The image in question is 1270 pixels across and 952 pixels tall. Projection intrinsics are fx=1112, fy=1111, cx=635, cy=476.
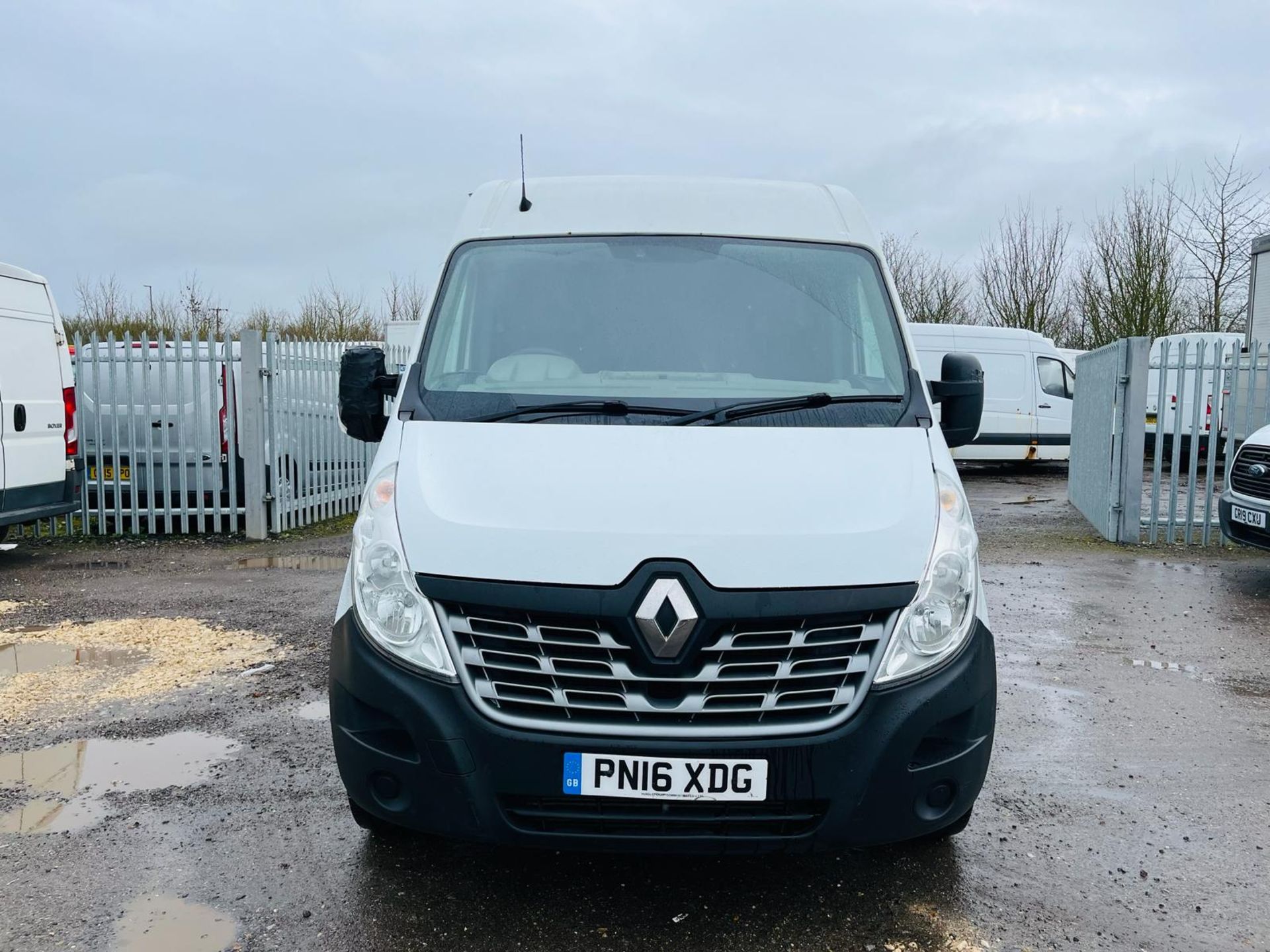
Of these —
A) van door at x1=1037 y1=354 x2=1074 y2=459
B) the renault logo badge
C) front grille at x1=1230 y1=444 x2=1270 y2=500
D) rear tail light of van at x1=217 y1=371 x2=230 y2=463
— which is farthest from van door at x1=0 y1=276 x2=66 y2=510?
van door at x1=1037 y1=354 x2=1074 y2=459

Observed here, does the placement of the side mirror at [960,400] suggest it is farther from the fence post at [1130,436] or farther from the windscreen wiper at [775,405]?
the fence post at [1130,436]

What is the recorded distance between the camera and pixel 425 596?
2.97 m

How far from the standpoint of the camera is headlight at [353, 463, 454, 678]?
2.95 m

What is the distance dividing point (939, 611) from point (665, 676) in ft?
2.55

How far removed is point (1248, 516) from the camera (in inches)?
330

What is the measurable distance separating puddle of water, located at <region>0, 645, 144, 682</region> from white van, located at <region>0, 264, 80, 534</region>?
101 inches

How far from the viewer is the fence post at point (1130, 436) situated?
1033cm

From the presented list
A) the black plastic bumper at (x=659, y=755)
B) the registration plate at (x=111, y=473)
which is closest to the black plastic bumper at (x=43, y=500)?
the registration plate at (x=111, y=473)

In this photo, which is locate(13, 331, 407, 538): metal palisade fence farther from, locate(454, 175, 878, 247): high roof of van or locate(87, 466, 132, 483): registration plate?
locate(454, 175, 878, 247): high roof of van

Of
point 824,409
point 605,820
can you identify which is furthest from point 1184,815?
point 605,820

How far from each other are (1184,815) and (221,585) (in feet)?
21.7

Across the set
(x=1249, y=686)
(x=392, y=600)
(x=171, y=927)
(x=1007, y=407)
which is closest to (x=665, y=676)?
(x=392, y=600)

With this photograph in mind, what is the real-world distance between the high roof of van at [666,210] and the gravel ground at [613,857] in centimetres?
226

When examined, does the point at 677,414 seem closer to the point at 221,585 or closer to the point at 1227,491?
the point at 221,585
